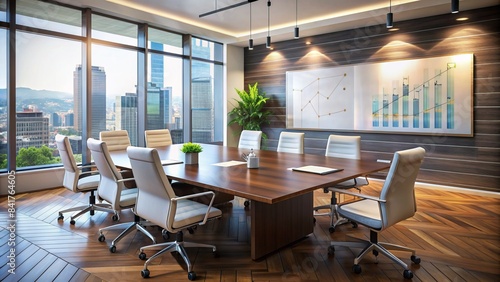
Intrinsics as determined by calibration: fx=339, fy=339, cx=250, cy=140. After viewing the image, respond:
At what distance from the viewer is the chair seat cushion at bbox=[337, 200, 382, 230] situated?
248cm

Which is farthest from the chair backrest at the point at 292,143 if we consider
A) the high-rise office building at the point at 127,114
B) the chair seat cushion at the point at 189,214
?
the high-rise office building at the point at 127,114

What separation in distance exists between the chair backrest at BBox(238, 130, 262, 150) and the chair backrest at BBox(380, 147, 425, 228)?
269cm

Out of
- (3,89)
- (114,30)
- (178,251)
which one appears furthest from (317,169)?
(114,30)

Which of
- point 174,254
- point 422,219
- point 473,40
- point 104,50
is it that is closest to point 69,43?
point 104,50

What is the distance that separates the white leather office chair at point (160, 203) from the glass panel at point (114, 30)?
4.07 meters

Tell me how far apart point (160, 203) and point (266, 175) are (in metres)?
0.89

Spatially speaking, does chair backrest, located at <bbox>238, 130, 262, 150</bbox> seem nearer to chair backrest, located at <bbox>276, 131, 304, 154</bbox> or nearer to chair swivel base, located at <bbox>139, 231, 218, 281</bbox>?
chair backrest, located at <bbox>276, 131, 304, 154</bbox>

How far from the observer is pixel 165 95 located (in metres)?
6.80

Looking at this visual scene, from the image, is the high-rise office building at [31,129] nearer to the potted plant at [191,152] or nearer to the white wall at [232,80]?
the potted plant at [191,152]

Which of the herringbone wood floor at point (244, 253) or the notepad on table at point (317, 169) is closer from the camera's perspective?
the herringbone wood floor at point (244, 253)

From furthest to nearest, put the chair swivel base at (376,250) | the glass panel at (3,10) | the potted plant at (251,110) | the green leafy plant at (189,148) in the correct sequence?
the potted plant at (251,110)
the glass panel at (3,10)
the green leafy plant at (189,148)
the chair swivel base at (376,250)

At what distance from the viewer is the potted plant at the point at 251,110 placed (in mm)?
7648

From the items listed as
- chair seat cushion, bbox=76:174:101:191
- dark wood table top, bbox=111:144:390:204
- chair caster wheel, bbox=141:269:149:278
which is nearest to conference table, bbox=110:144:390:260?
dark wood table top, bbox=111:144:390:204

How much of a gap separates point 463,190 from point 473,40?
2.29m
